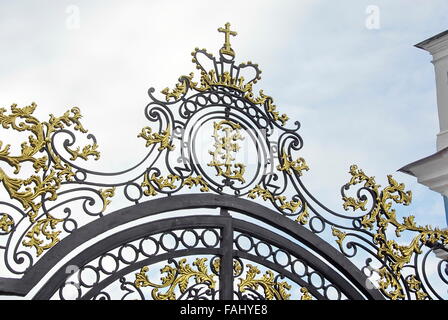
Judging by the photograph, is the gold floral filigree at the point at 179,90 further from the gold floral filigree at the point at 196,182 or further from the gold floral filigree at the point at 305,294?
the gold floral filigree at the point at 305,294

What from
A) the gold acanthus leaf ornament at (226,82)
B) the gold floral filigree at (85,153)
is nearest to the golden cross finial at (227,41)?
the gold acanthus leaf ornament at (226,82)

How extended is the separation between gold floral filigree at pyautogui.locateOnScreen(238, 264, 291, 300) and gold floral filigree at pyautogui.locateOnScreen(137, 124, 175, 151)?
29.4 inches

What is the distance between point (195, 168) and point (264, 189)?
1.29 feet

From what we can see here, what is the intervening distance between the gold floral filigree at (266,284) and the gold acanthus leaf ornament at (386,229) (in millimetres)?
466

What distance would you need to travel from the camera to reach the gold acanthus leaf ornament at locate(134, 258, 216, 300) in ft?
12.8

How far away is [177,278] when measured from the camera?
3961 millimetres

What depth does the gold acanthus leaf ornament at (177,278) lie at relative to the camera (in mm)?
3900

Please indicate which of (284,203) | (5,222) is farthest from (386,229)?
(5,222)

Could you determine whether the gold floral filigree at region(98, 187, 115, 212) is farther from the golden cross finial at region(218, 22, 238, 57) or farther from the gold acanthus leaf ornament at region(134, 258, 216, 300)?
the golden cross finial at region(218, 22, 238, 57)

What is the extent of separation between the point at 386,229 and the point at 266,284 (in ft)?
2.84

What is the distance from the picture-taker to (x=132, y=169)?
A: 4105mm

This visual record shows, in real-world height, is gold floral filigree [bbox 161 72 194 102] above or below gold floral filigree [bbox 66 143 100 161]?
above

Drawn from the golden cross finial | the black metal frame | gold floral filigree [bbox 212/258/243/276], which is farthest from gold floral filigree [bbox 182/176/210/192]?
the golden cross finial

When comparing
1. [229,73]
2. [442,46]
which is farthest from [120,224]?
[442,46]
